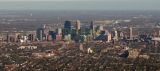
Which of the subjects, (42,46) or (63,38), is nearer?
(42,46)

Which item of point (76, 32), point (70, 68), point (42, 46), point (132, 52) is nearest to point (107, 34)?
point (76, 32)

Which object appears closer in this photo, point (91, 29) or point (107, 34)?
point (107, 34)

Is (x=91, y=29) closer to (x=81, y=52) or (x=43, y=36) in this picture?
(x=43, y=36)

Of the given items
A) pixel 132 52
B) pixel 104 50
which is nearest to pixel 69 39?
pixel 104 50

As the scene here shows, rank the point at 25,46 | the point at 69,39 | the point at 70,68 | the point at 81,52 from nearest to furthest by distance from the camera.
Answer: the point at 70,68, the point at 81,52, the point at 25,46, the point at 69,39

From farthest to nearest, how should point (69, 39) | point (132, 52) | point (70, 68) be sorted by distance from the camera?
1. point (69, 39)
2. point (132, 52)
3. point (70, 68)

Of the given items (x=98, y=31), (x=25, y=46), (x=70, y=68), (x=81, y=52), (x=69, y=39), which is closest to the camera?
(x=70, y=68)

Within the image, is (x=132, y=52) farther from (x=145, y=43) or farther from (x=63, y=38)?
(x=63, y=38)

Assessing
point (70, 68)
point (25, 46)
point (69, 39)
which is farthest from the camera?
point (69, 39)
